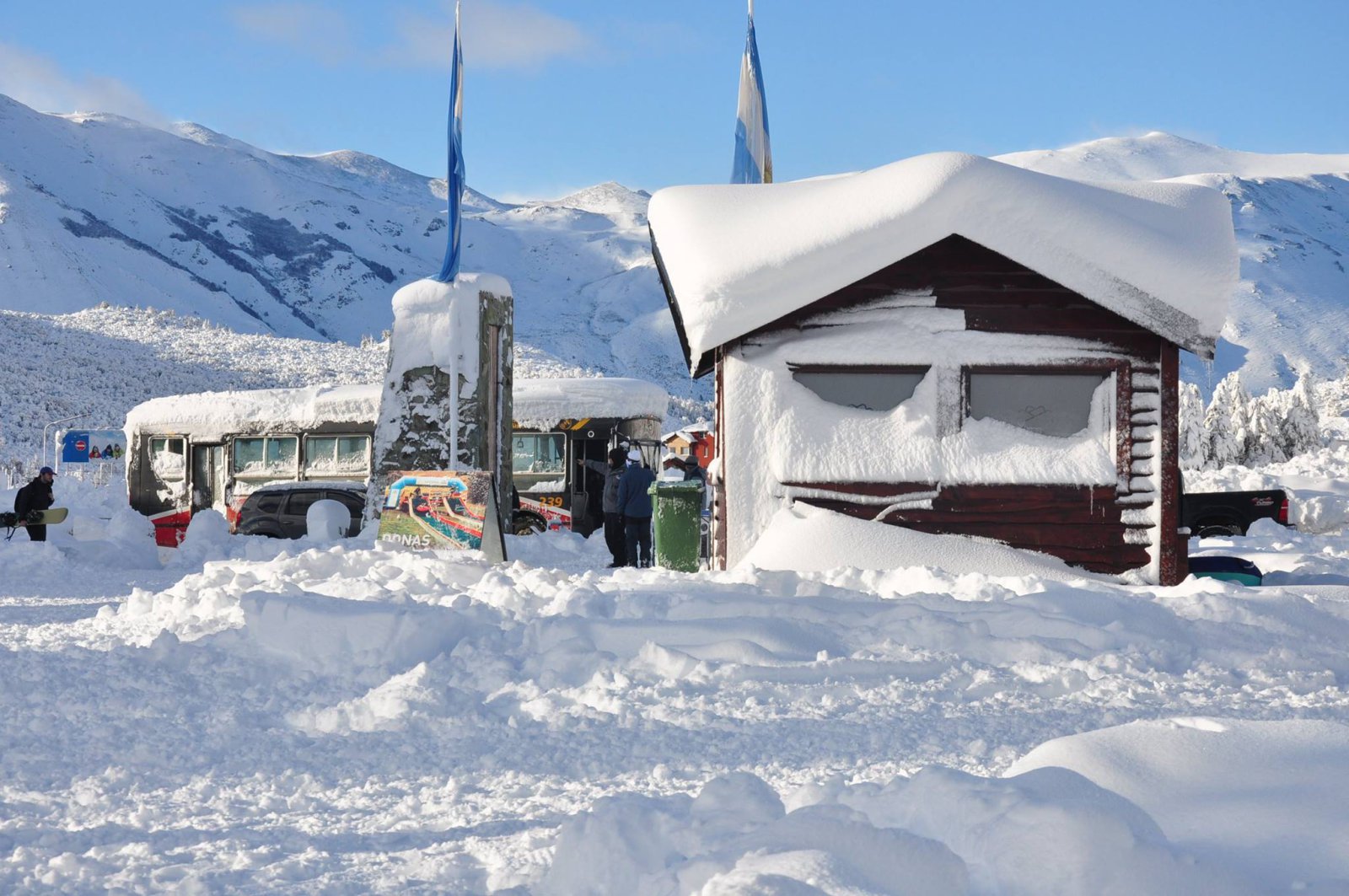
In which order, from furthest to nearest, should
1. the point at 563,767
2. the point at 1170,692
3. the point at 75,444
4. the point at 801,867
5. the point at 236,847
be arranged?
the point at 75,444
the point at 1170,692
the point at 563,767
the point at 236,847
the point at 801,867

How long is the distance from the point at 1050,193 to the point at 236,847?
10.4 m

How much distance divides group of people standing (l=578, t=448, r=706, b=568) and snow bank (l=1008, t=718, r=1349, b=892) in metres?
10.7

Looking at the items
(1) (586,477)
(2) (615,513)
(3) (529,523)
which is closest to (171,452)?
(3) (529,523)

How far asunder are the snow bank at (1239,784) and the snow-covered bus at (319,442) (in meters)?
18.1

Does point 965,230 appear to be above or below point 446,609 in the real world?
above

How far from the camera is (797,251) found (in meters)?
12.0

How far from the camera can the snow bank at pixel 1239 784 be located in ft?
10.9

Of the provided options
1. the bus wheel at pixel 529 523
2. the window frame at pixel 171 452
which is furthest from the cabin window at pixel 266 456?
the bus wheel at pixel 529 523

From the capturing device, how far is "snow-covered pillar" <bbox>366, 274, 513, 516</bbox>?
53.3 ft

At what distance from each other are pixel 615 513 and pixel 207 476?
42.5 ft

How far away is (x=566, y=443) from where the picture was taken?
22.4m

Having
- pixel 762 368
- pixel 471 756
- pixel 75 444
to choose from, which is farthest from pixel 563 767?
pixel 75 444

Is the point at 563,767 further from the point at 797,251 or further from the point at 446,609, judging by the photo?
the point at 797,251

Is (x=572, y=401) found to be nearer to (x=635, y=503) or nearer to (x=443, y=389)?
(x=443, y=389)
